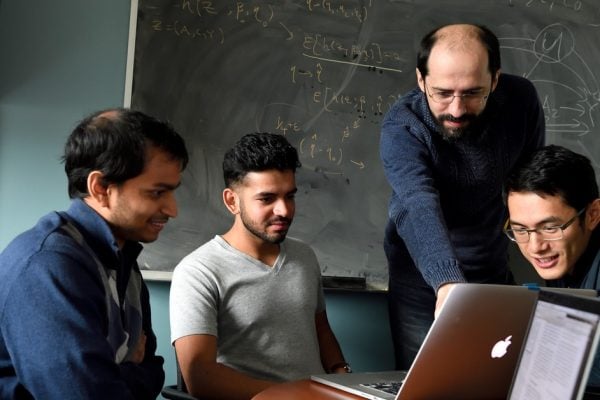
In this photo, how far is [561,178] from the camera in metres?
1.67

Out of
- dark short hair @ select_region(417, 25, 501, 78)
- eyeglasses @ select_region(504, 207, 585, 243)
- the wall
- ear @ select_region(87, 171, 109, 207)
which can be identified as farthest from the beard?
the wall

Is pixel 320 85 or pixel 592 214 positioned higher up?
pixel 320 85

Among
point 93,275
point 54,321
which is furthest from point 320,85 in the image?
point 54,321

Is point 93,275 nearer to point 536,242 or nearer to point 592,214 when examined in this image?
point 536,242

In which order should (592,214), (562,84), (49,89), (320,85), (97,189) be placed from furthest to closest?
(562,84) → (320,85) → (49,89) → (592,214) → (97,189)

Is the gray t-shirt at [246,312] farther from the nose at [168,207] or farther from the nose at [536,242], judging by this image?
the nose at [536,242]

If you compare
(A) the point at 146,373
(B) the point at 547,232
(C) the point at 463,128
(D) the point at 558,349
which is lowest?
(A) the point at 146,373

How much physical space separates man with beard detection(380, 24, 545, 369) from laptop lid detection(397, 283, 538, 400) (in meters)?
0.23

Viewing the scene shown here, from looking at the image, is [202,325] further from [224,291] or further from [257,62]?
[257,62]

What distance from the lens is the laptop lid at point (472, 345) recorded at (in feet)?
3.91

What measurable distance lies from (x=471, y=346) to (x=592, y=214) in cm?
64

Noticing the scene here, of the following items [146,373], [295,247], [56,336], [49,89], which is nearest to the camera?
[56,336]

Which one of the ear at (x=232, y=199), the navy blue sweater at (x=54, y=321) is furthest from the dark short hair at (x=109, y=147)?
the ear at (x=232, y=199)

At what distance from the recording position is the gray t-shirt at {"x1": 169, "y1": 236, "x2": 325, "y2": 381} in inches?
77.8
